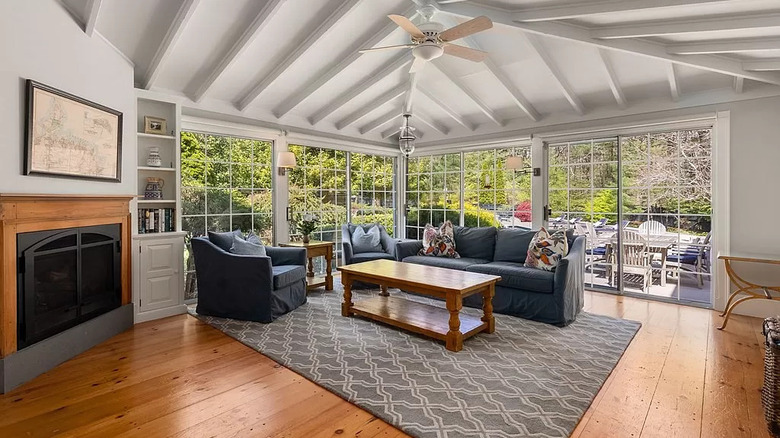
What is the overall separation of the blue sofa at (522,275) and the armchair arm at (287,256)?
147cm

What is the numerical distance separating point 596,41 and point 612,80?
3.52ft

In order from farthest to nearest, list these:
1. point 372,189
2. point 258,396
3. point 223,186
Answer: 1. point 372,189
2. point 223,186
3. point 258,396

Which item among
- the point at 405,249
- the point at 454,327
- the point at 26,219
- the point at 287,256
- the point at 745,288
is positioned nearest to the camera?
the point at 26,219

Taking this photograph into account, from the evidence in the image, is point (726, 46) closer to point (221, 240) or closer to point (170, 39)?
point (170, 39)

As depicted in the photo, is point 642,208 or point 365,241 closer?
point 642,208

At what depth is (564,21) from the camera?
3283 millimetres

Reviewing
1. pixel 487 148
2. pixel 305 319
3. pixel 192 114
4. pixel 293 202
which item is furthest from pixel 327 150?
pixel 305 319

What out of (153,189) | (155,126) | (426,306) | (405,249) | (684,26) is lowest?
(426,306)

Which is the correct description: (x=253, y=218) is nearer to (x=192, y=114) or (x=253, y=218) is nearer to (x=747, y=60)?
(x=192, y=114)

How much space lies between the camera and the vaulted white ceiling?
→ 304 cm

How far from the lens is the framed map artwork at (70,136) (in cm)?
270

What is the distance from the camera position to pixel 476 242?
5.15 meters

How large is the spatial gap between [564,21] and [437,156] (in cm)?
381

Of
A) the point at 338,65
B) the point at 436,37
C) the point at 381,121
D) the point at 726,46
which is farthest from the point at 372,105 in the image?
the point at 726,46
